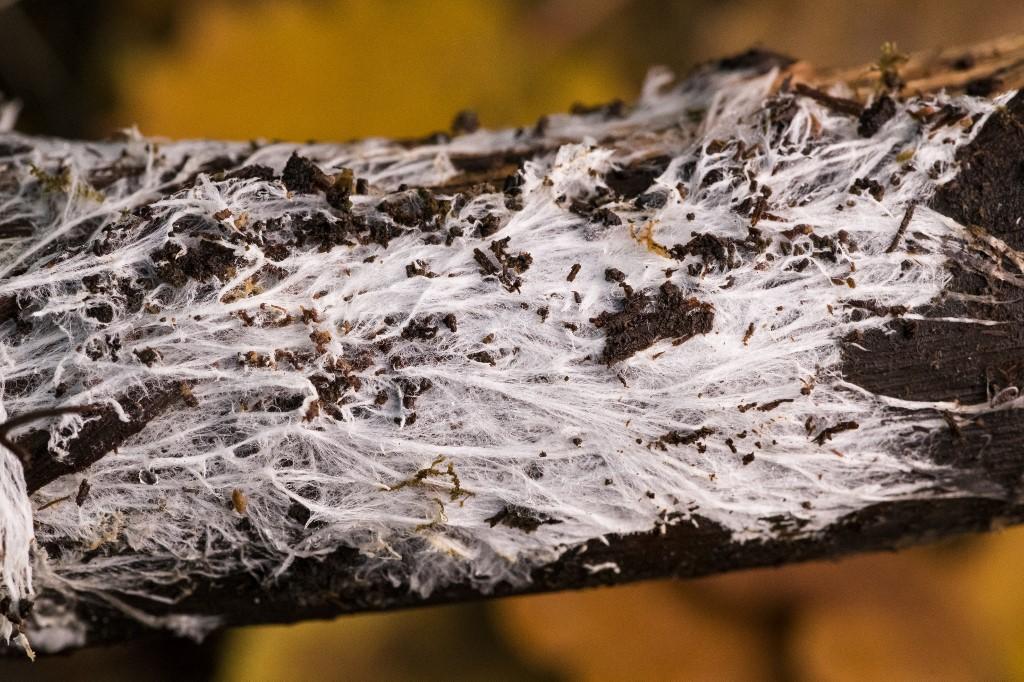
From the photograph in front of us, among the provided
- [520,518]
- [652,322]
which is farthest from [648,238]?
[520,518]

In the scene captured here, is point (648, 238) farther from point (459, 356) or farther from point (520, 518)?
point (520, 518)

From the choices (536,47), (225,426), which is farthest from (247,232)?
(536,47)

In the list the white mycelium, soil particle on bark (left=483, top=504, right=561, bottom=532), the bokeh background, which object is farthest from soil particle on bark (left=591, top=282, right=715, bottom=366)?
the bokeh background

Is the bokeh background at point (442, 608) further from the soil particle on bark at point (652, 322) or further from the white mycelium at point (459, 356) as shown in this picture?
the soil particle on bark at point (652, 322)

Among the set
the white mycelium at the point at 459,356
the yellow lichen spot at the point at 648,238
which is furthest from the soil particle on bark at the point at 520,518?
the yellow lichen spot at the point at 648,238

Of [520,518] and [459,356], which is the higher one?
[459,356]

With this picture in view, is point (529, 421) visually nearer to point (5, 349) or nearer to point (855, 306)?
point (855, 306)

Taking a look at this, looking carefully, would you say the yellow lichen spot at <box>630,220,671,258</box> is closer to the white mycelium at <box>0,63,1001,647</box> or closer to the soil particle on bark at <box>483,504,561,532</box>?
the white mycelium at <box>0,63,1001,647</box>
